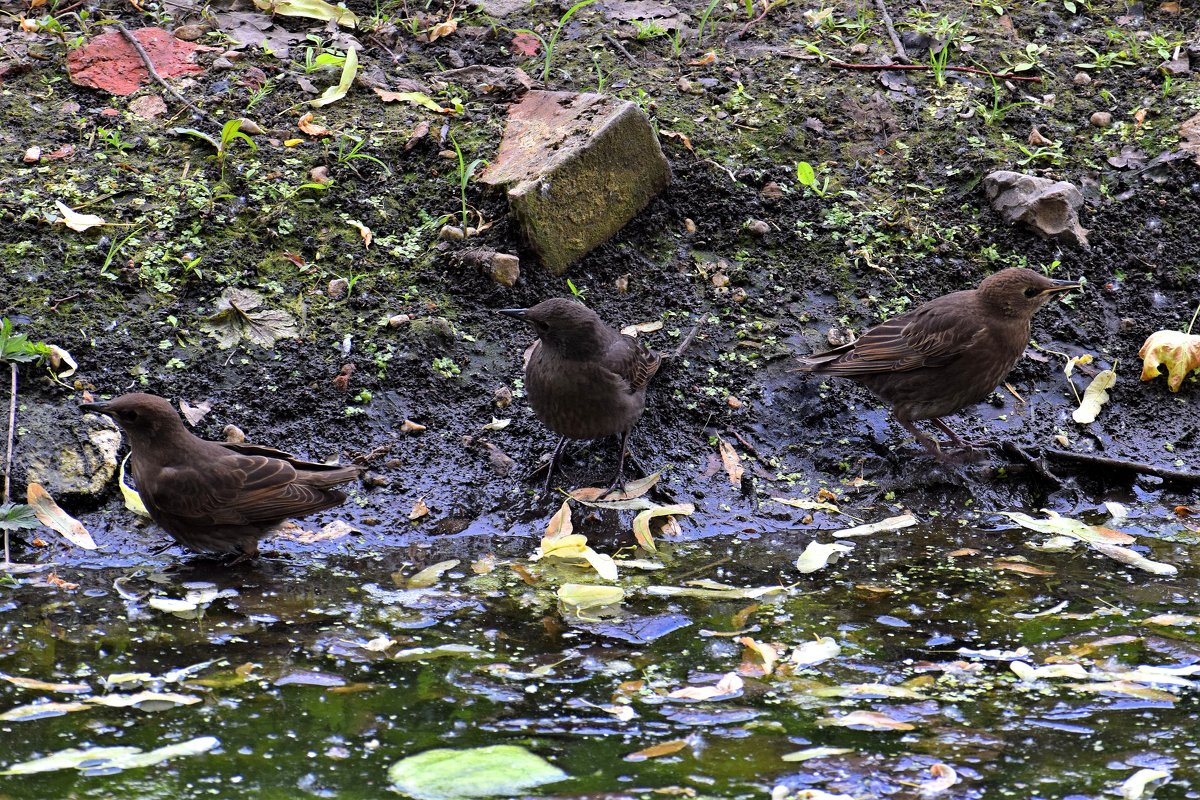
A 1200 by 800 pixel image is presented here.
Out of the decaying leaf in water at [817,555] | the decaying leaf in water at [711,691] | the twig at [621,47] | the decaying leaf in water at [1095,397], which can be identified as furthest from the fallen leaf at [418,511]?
the twig at [621,47]

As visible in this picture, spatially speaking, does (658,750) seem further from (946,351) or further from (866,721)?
(946,351)

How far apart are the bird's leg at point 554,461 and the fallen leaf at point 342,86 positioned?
2.93 meters

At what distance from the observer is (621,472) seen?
635cm

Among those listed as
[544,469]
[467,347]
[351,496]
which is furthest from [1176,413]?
[351,496]

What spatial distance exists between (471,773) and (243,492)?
2.27m

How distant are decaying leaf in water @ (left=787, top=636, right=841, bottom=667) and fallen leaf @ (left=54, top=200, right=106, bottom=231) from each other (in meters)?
4.64

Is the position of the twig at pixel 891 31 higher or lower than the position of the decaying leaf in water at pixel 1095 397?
higher

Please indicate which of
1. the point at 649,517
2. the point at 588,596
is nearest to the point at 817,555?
the point at 649,517

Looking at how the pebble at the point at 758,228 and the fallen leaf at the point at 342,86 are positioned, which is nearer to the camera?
the pebble at the point at 758,228

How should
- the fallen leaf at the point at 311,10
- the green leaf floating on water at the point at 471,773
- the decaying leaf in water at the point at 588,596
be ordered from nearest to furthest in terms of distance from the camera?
1. the green leaf floating on water at the point at 471,773
2. the decaying leaf in water at the point at 588,596
3. the fallen leaf at the point at 311,10

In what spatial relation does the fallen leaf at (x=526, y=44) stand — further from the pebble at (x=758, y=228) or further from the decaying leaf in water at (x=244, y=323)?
the decaying leaf in water at (x=244, y=323)

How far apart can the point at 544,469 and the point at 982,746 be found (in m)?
2.99

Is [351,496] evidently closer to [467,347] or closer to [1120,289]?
[467,347]

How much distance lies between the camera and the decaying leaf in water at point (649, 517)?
19.3 ft
